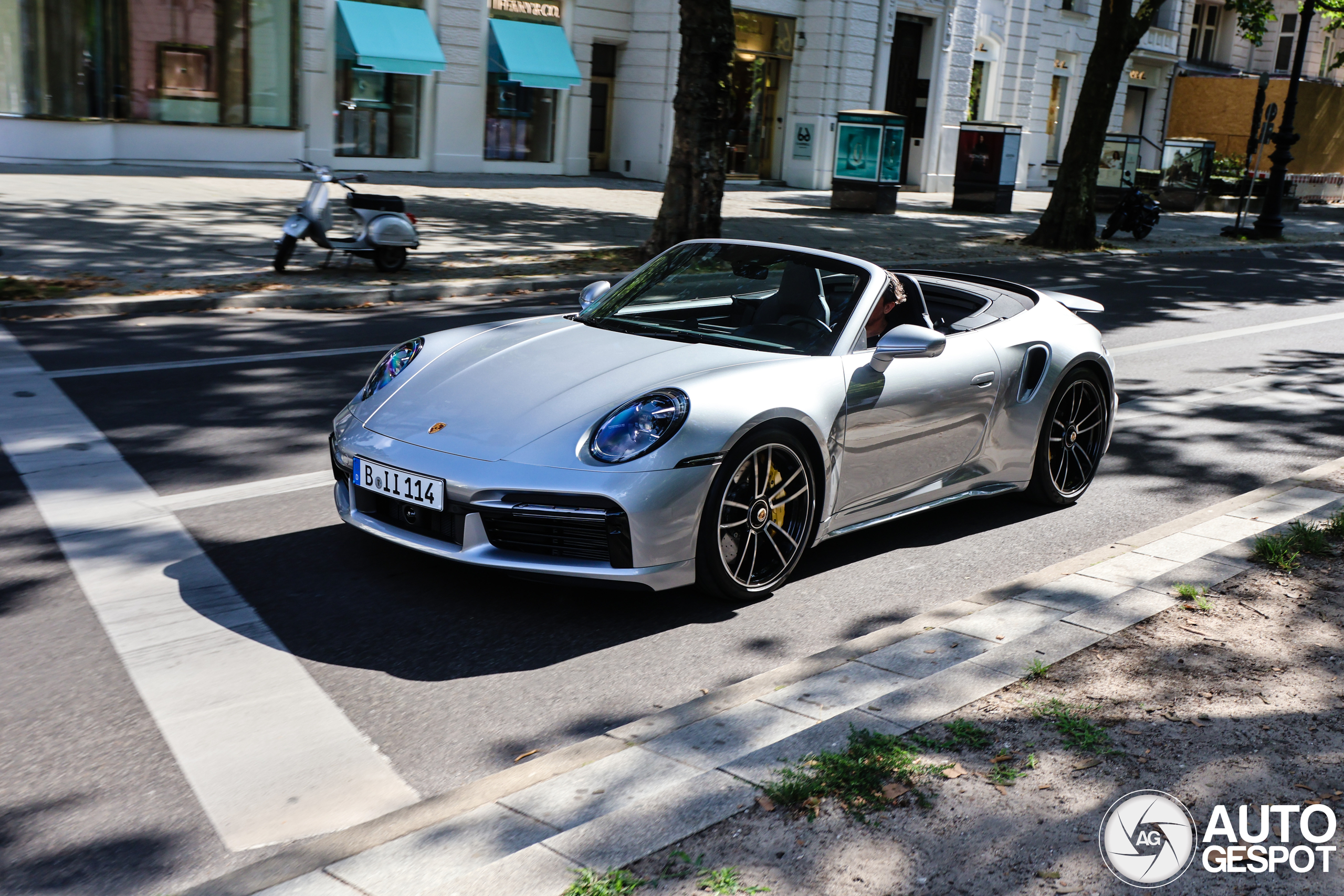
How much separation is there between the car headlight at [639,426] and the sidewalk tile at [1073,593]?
56.8 inches

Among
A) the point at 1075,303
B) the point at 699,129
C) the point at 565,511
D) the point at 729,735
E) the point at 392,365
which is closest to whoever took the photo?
the point at 729,735

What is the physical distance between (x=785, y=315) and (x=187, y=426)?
3.51 metres

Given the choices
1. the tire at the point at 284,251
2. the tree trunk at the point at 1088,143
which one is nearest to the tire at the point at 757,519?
the tire at the point at 284,251

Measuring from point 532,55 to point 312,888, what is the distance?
27836mm

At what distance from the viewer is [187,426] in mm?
7000

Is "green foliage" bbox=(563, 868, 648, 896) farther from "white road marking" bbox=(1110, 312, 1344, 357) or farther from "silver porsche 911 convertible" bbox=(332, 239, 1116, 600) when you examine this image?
"white road marking" bbox=(1110, 312, 1344, 357)

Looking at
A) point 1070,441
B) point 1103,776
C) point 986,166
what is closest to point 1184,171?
point 986,166

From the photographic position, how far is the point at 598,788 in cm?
318

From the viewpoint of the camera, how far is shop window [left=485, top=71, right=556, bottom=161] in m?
28.9

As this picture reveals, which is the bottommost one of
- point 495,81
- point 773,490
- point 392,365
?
point 773,490

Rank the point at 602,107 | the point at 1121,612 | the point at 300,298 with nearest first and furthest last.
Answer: the point at 1121,612 < the point at 300,298 < the point at 602,107

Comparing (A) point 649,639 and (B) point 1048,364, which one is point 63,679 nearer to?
(A) point 649,639

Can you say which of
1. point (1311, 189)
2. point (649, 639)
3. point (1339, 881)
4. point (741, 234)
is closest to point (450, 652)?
point (649, 639)

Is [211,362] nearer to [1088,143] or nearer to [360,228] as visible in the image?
[360,228]
